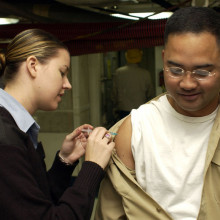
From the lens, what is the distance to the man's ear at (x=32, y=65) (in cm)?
125

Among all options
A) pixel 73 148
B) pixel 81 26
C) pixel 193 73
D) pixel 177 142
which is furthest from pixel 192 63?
pixel 81 26

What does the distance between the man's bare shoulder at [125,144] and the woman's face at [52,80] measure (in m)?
0.32

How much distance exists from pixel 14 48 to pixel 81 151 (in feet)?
1.96

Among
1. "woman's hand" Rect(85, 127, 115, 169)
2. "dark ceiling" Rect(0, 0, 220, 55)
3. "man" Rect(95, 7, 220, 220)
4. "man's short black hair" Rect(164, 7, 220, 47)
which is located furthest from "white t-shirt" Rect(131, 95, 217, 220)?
"dark ceiling" Rect(0, 0, 220, 55)

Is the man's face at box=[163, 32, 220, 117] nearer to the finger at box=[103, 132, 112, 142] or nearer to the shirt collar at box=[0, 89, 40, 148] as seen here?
the finger at box=[103, 132, 112, 142]

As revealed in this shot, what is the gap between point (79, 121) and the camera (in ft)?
14.3

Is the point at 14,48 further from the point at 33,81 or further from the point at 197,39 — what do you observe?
the point at 197,39

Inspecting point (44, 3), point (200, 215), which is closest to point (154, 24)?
point (44, 3)

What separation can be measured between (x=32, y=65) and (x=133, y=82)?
3660 mm

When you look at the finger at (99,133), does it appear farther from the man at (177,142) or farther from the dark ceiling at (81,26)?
the dark ceiling at (81,26)

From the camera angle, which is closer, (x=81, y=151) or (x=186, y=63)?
(x=186, y=63)

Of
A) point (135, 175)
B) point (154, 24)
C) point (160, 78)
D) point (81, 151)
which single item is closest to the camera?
point (135, 175)

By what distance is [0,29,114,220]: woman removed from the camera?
3.32ft

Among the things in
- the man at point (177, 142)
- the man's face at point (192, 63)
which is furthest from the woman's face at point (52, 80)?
the man's face at point (192, 63)
